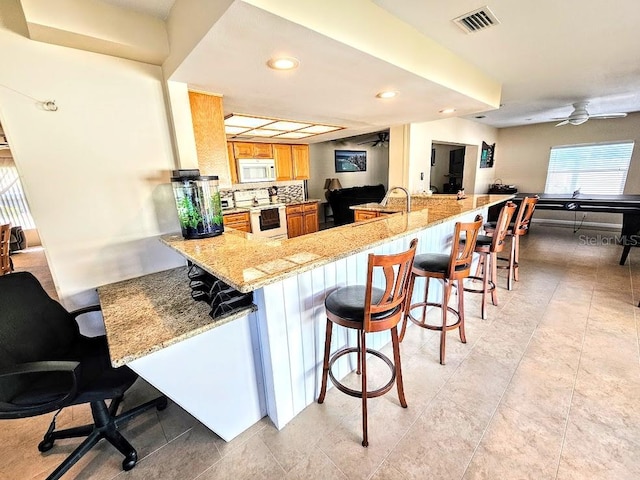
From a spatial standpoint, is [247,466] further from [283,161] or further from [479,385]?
[283,161]

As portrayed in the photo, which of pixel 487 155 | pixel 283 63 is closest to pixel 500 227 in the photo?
pixel 283 63

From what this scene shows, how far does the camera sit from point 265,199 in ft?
18.1

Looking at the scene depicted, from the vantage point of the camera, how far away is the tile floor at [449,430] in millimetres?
1318

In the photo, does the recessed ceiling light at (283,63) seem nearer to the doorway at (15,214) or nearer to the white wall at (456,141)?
the white wall at (456,141)

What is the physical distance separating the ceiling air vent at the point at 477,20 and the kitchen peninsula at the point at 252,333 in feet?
4.83

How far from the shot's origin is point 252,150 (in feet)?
16.3

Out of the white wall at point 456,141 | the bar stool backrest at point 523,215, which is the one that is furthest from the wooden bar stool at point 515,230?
the white wall at point 456,141

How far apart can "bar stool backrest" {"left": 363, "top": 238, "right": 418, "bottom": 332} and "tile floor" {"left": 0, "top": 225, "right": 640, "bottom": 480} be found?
654mm

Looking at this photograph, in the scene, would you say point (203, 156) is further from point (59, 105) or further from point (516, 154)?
point (516, 154)

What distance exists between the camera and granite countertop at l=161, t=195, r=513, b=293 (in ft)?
3.96

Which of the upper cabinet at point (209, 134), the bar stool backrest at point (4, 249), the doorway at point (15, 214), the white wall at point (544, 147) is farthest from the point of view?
the doorway at point (15, 214)

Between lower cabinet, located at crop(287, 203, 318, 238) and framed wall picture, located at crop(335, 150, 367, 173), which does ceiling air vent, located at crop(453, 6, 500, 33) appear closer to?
lower cabinet, located at crop(287, 203, 318, 238)

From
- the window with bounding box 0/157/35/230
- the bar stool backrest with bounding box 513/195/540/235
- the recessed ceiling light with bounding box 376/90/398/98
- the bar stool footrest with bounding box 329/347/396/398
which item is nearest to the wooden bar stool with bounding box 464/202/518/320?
the bar stool backrest with bounding box 513/195/540/235

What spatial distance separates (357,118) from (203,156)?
2093 mm
